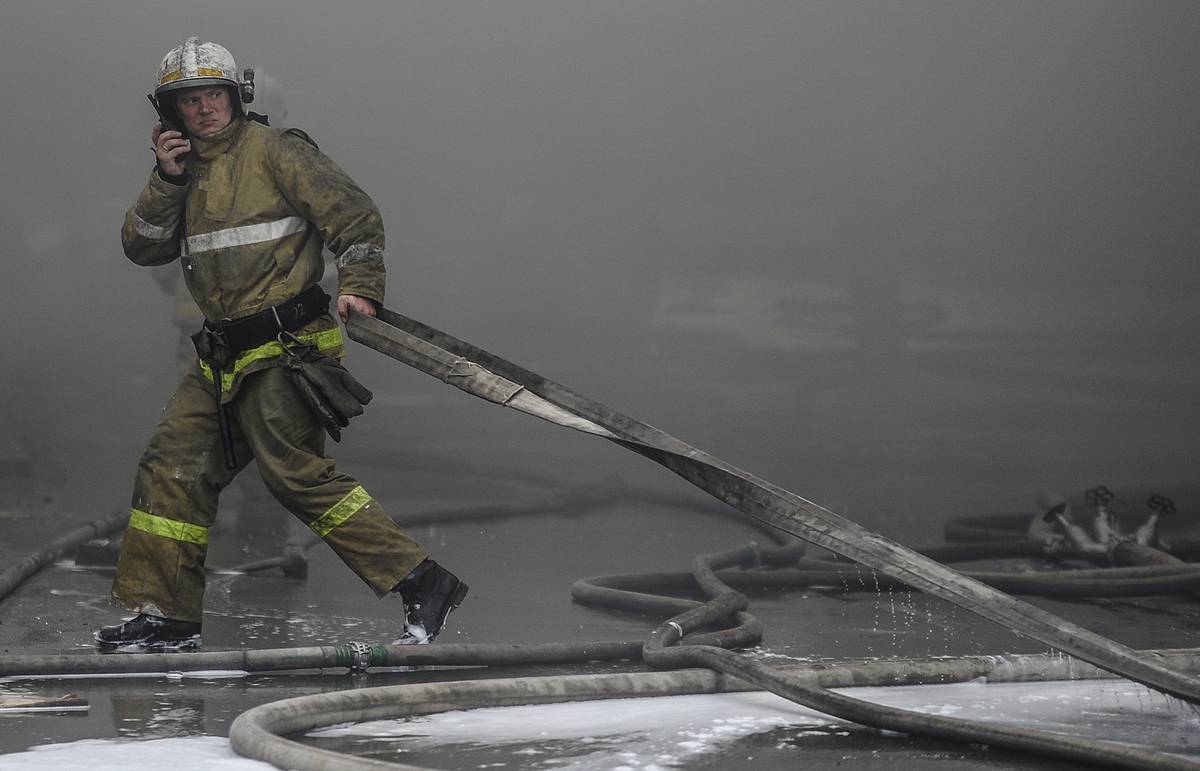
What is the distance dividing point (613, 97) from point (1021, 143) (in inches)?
59.7

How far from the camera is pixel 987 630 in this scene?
12.1 ft

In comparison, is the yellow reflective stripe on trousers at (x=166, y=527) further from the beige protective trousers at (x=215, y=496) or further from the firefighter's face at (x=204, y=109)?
the firefighter's face at (x=204, y=109)

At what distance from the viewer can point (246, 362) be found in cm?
309

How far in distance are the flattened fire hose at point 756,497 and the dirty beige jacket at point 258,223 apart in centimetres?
24

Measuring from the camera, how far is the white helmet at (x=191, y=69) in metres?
3.13

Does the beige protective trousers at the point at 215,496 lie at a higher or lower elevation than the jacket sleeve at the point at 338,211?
lower

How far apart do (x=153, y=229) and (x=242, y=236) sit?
0.22 m

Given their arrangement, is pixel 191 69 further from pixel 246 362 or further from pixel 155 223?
pixel 246 362

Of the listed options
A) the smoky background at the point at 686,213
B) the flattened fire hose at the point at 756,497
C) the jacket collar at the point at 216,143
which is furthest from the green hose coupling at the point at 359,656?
the smoky background at the point at 686,213

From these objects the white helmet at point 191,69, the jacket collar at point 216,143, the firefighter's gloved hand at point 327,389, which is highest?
the white helmet at point 191,69

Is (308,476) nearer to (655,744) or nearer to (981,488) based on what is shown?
(655,744)

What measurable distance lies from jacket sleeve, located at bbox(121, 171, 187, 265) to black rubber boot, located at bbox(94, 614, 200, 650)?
0.79 m

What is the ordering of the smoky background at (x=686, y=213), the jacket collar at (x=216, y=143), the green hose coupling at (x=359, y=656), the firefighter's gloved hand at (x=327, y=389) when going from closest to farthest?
the green hose coupling at (x=359, y=656)
the firefighter's gloved hand at (x=327, y=389)
the jacket collar at (x=216, y=143)
the smoky background at (x=686, y=213)

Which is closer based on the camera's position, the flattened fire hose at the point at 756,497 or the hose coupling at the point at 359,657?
the flattened fire hose at the point at 756,497
